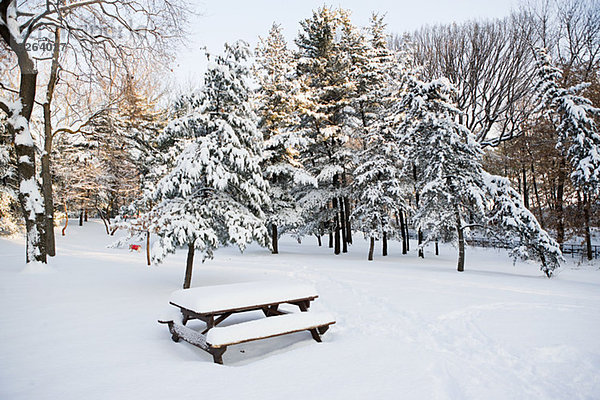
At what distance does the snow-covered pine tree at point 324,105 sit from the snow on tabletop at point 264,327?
14841mm

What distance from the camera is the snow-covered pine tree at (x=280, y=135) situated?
19453 mm

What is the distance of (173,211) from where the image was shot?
9516mm

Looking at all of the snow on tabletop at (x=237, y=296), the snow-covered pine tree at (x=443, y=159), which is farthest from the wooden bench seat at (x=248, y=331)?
the snow-covered pine tree at (x=443, y=159)

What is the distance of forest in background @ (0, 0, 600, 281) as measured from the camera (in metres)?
10.5

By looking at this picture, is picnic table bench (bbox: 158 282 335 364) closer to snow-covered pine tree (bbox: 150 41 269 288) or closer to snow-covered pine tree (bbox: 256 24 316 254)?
snow-covered pine tree (bbox: 150 41 269 288)

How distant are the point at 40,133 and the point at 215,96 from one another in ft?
61.1

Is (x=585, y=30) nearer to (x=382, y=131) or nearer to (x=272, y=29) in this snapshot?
(x=382, y=131)

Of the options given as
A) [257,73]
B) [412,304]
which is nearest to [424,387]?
[412,304]

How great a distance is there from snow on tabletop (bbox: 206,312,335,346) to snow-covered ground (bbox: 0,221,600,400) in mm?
352

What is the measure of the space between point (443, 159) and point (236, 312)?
11278 mm

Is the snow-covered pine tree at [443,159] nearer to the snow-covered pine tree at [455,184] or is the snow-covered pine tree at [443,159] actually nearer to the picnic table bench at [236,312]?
the snow-covered pine tree at [455,184]

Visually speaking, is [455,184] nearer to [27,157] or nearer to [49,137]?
[27,157]

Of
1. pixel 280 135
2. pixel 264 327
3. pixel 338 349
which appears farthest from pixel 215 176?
pixel 280 135

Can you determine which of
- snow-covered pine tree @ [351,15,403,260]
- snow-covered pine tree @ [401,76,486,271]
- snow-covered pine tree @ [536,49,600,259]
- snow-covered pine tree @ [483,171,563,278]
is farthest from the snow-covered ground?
snow-covered pine tree @ [351,15,403,260]
